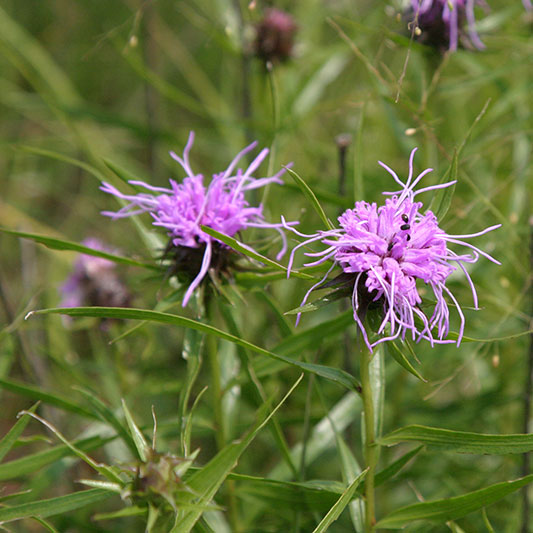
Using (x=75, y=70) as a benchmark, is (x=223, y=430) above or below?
below

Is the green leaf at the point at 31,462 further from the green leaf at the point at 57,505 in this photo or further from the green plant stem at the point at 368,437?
the green plant stem at the point at 368,437

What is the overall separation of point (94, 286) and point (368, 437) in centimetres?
77

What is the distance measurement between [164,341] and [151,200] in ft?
2.81

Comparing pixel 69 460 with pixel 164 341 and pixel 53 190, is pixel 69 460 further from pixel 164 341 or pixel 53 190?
pixel 53 190

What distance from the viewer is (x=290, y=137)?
4.81 ft

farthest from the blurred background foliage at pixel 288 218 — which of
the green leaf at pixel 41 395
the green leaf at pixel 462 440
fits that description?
the green leaf at pixel 462 440

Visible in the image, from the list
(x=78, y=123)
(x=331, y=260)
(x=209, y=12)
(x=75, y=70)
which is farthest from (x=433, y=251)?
(x=75, y=70)

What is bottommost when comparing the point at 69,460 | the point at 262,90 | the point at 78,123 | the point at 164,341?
the point at 164,341

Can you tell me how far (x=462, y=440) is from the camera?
0.67 meters

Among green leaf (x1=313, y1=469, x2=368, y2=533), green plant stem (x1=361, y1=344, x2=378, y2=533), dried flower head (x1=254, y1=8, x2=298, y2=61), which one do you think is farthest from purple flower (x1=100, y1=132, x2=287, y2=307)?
dried flower head (x1=254, y1=8, x2=298, y2=61)

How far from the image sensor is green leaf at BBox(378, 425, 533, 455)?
642mm

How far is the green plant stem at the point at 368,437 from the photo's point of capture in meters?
0.68

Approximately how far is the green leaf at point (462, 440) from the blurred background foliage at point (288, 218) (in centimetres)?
12

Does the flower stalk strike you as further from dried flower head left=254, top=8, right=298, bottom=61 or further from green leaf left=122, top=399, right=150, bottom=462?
dried flower head left=254, top=8, right=298, bottom=61
